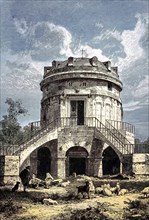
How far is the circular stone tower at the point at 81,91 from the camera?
37062mm

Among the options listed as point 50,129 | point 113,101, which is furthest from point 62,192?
point 113,101

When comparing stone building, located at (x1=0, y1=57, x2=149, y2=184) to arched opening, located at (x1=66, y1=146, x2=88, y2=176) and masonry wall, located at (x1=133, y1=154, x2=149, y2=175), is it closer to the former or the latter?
arched opening, located at (x1=66, y1=146, x2=88, y2=176)

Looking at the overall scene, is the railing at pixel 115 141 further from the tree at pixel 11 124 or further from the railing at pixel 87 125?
the tree at pixel 11 124

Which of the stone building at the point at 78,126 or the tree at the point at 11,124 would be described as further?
the tree at the point at 11,124

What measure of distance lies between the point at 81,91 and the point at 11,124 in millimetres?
25949

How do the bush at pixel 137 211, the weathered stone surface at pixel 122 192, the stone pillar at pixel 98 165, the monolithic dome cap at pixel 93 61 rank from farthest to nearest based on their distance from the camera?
the monolithic dome cap at pixel 93 61 → the stone pillar at pixel 98 165 → the weathered stone surface at pixel 122 192 → the bush at pixel 137 211

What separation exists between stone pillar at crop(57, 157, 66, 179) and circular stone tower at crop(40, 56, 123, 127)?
4274 millimetres

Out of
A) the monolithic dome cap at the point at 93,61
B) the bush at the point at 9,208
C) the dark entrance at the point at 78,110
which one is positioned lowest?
the bush at the point at 9,208

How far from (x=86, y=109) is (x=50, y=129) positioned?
14.6 feet

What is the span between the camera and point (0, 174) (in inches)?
1203

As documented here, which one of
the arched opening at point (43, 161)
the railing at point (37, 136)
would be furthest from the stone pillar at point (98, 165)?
the arched opening at point (43, 161)

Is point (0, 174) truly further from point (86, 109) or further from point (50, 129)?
point (86, 109)

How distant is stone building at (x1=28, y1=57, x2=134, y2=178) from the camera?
34688mm

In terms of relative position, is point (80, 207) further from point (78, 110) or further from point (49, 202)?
point (78, 110)
